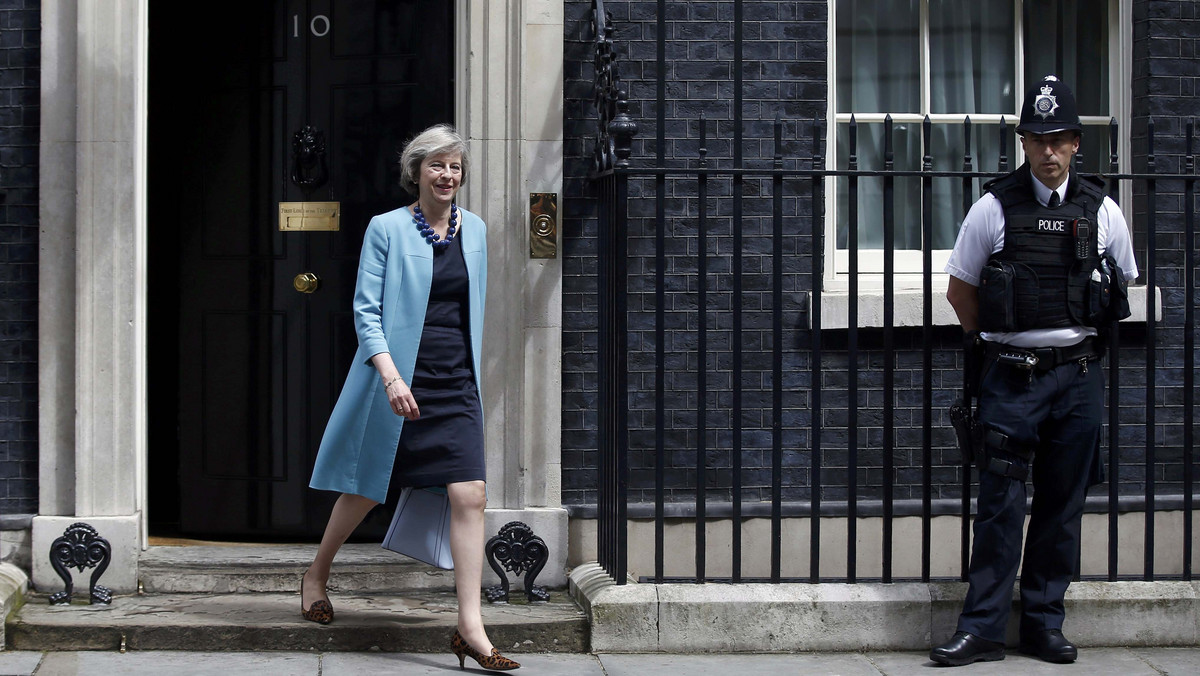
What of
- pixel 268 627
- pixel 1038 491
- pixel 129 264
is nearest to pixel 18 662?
pixel 268 627

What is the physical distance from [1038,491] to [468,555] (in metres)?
2.17

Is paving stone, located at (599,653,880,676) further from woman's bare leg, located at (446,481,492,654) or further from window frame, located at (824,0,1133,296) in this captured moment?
window frame, located at (824,0,1133,296)

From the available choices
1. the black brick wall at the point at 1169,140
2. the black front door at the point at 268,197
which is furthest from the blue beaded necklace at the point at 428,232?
the black brick wall at the point at 1169,140

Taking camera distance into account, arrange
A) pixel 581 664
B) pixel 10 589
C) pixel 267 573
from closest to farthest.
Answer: pixel 581 664
pixel 10 589
pixel 267 573

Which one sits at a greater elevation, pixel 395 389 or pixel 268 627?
pixel 395 389

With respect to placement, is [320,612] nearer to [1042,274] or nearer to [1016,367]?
[1016,367]

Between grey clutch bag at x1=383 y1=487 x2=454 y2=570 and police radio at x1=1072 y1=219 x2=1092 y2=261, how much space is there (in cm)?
249

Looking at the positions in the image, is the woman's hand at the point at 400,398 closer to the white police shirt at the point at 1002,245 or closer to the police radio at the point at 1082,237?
the white police shirt at the point at 1002,245

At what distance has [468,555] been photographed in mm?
4512

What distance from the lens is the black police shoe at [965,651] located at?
185 inches

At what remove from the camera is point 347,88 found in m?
5.92

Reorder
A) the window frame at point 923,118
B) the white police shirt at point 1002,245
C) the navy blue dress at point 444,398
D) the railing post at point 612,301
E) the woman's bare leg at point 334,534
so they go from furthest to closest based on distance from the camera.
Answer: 1. the window frame at point 923,118
2. the railing post at point 612,301
3. the woman's bare leg at point 334,534
4. the white police shirt at point 1002,245
5. the navy blue dress at point 444,398

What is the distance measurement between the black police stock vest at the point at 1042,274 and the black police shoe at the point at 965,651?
1.16 metres

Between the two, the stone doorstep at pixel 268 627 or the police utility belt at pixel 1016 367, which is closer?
the police utility belt at pixel 1016 367
